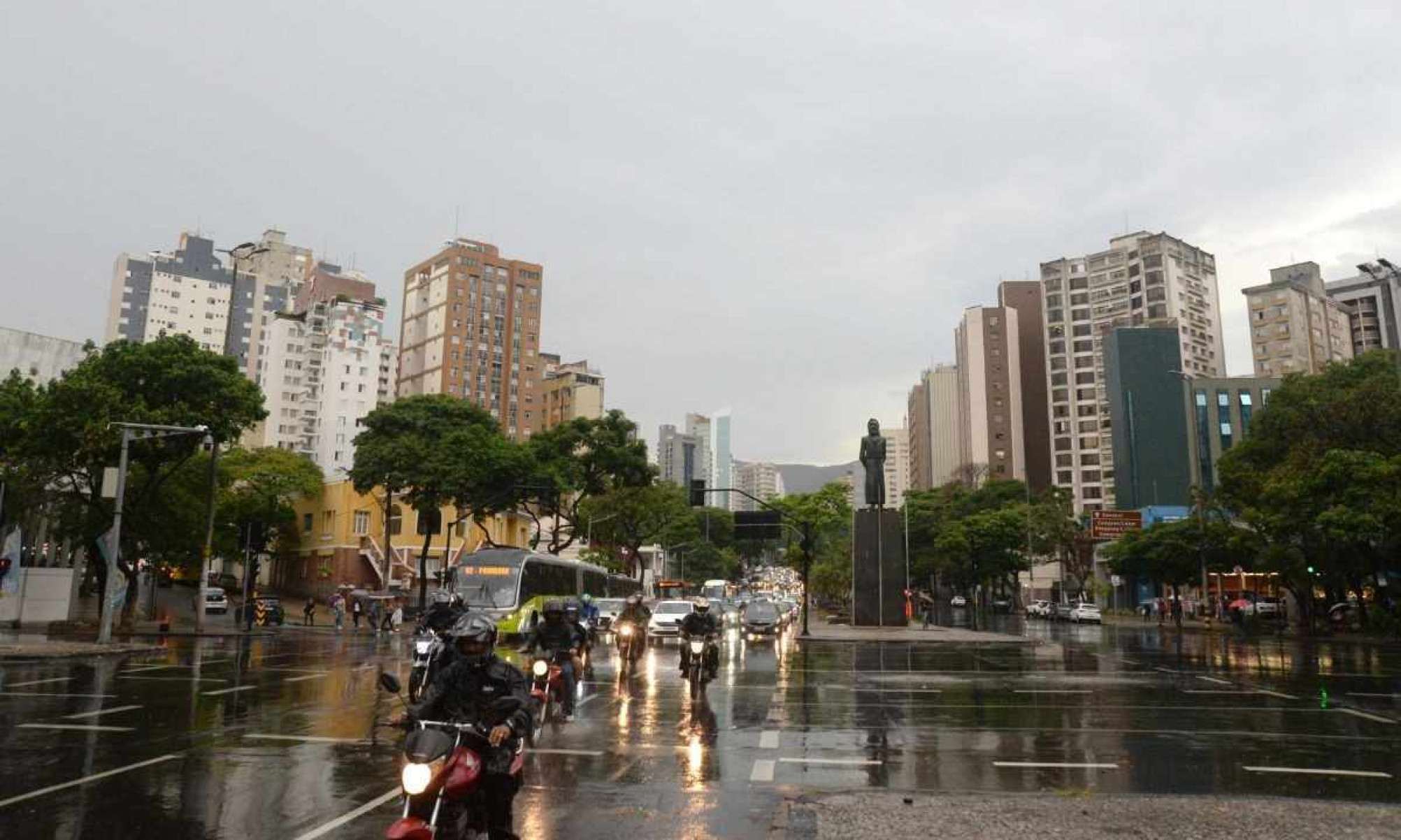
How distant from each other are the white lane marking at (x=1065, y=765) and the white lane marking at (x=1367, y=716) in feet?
20.8

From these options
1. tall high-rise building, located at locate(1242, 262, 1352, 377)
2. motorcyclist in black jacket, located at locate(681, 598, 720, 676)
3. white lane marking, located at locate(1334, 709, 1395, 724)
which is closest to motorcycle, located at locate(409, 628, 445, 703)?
motorcyclist in black jacket, located at locate(681, 598, 720, 676)

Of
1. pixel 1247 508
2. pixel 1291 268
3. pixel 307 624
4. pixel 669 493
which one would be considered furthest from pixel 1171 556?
pixel 1291 268

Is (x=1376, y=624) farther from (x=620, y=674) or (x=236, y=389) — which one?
(x=236, y=389)

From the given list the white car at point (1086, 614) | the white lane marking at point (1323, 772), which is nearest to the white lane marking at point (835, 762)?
the white lane marking at point (1323, 772)

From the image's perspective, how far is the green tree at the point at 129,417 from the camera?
31.2 meters

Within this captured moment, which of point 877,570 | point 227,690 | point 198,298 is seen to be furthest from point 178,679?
point 198,298

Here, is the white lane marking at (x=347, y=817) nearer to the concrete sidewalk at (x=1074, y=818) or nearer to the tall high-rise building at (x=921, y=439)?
the concrete sidewalk at (x=1074, y=818)

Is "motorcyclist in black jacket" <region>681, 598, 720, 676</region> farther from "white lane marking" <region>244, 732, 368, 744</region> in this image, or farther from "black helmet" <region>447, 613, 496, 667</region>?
"black helmet" <region>447, 613, 496, 667</region>

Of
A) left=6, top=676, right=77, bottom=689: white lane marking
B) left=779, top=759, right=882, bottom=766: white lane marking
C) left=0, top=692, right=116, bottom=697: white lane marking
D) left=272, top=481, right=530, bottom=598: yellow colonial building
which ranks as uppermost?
left=272, top=481, right=530, bottom=598: yellow colonial building

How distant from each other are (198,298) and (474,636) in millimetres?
142081

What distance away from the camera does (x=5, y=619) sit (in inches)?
1336

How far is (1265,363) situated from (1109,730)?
367ft

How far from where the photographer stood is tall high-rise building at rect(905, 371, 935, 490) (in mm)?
Answer: 164500

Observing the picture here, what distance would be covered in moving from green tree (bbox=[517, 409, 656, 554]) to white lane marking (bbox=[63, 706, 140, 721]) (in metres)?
41.3
